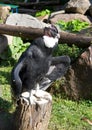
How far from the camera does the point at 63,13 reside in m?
13.5

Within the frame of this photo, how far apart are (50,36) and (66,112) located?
6.69ft

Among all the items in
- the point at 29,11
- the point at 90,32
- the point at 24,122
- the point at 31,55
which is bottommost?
the point at 29,11

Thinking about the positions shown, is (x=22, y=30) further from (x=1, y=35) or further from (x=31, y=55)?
(x=31, y=55)

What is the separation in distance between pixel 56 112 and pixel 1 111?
0.94 metres

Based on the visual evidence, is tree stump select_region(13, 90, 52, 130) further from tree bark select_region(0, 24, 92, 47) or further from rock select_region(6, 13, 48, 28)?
rock select_region(6, 13, 48, 28)

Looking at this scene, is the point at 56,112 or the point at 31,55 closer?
the point at 31,55


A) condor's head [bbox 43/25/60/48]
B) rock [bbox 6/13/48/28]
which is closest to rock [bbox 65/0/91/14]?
rock [bbox 6/13/48/28]

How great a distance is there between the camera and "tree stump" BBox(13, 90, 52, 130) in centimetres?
561

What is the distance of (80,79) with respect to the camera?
24.0 feet

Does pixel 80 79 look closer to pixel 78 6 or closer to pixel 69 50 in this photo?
pixel 69 50

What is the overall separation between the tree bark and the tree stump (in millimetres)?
2425

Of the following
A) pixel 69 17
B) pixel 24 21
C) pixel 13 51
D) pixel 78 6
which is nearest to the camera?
pixel 13 51

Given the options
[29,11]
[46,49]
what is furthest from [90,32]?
[29,11]

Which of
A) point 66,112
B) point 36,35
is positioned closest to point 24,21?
point 36,35
